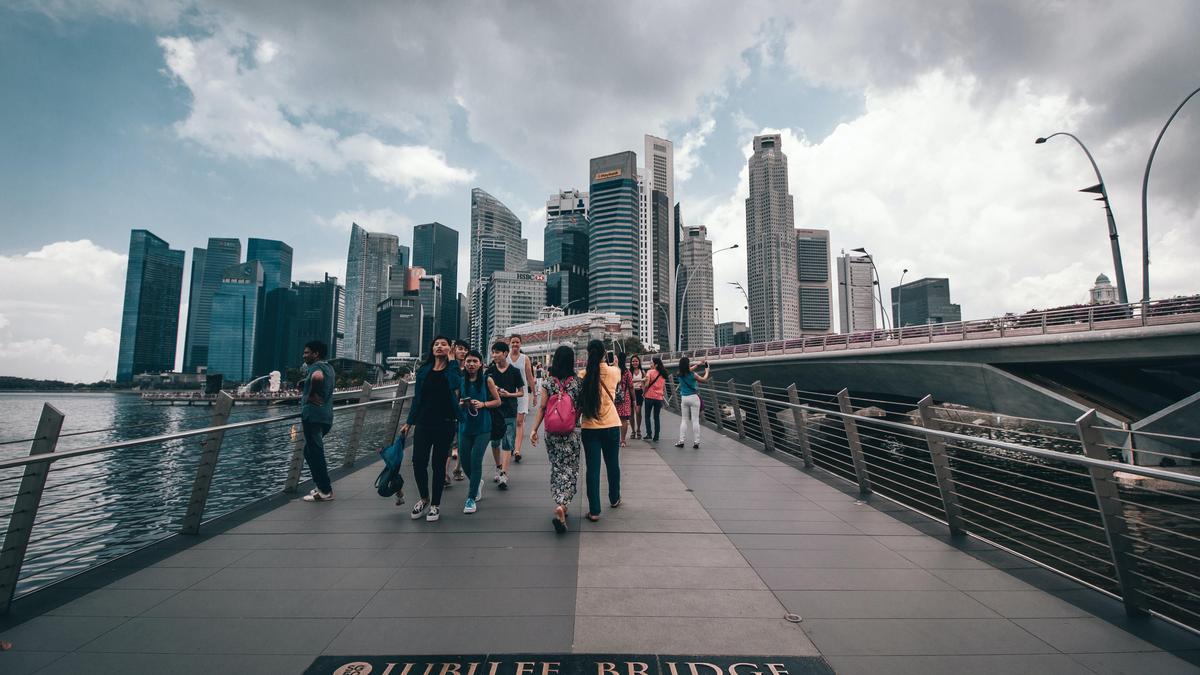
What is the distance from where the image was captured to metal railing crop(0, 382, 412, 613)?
12.3 feet

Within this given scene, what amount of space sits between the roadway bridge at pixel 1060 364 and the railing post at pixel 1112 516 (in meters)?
13.9

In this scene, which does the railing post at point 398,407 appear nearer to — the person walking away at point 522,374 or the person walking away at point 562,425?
the person walking away at point 522,374

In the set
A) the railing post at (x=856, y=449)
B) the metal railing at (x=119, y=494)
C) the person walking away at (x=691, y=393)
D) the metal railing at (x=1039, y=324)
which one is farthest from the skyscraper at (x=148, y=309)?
the railing post at (x=856, y=449)

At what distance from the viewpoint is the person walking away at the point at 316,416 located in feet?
21.4

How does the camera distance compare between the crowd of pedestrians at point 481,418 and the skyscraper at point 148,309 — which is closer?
the crowd of pedestrians at point 481,418

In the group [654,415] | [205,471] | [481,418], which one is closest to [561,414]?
[481,418]

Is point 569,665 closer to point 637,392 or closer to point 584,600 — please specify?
point 584,600

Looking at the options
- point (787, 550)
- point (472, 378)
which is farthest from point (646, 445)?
point (787, 550)

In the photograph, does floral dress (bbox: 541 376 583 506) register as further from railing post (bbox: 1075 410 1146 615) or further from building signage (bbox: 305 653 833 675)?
railing post (bbox: 1075 410 1146 615)

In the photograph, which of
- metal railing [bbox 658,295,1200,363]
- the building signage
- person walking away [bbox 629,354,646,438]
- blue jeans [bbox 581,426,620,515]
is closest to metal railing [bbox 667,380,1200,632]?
the building signage

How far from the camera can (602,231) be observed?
16350cm

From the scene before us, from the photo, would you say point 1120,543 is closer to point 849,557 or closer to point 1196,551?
point 849,557

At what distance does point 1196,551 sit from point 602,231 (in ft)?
520

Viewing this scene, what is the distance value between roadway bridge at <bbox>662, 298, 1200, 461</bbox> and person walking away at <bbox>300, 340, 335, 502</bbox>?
17.8 m
